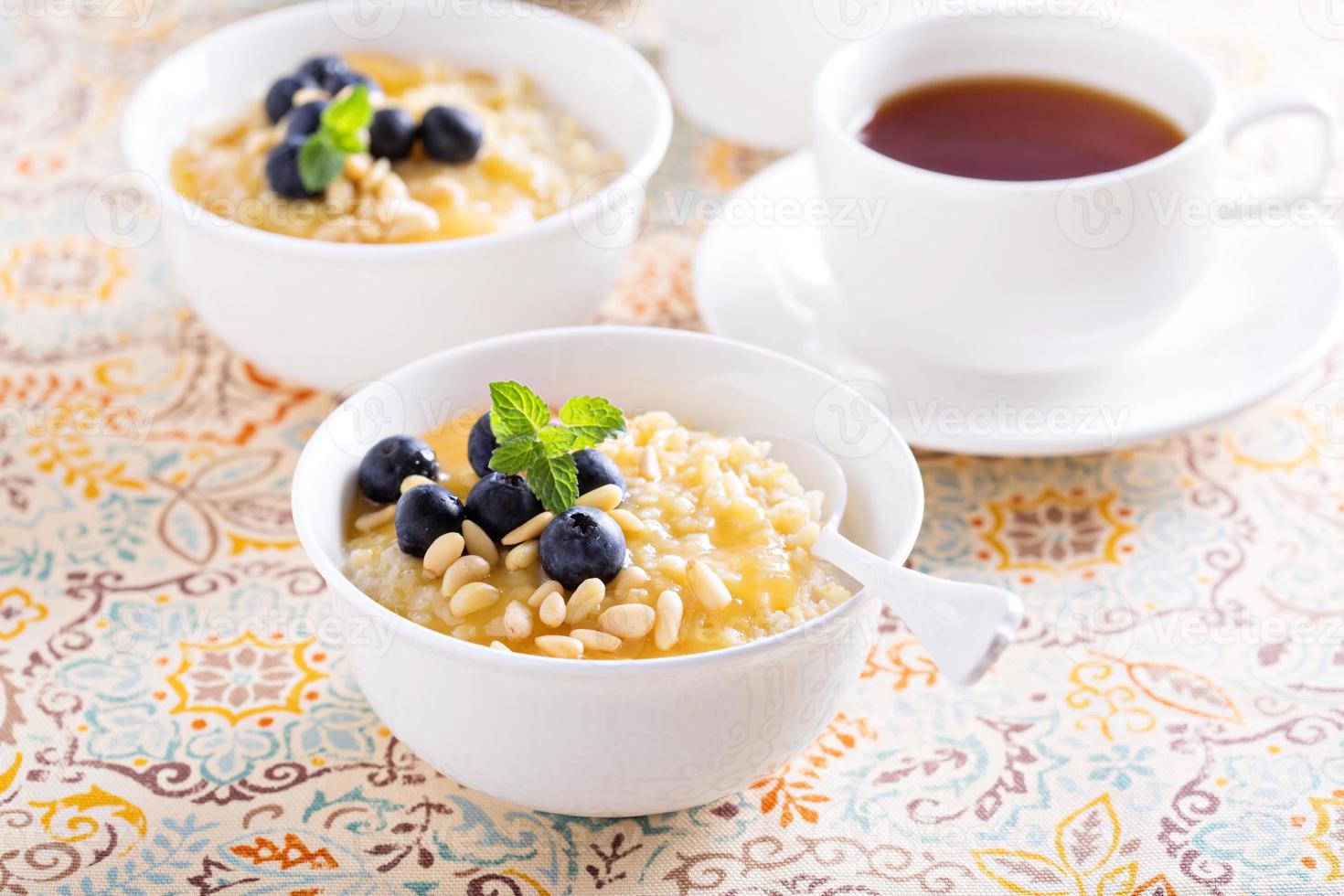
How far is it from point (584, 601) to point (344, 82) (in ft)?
3.99

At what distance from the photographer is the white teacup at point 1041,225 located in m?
1.86

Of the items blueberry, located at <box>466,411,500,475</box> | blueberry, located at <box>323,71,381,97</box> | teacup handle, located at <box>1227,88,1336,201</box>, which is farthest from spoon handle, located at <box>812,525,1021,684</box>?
blueberry, located at <box>323,71,381,97</box>

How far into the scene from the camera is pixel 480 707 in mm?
1342

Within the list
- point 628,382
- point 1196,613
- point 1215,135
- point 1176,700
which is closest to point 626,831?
point 628,382

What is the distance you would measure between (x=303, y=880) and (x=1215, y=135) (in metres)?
1.52

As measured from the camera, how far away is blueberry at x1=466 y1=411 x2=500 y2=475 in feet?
5.22

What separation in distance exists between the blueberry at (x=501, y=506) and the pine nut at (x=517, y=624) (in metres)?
0.12

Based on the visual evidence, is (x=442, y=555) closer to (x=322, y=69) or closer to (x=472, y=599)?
(x=472, y=599)

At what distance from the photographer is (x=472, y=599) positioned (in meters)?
1.43

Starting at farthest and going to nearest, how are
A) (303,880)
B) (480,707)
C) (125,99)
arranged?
(125,99), (303,880), (480,707)

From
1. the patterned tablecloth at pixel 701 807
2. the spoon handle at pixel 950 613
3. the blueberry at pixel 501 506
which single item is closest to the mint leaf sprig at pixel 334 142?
the patterned tablecloth at pixel 701 807

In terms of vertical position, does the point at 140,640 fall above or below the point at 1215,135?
below

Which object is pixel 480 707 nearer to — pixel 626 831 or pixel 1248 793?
pixel 626 831

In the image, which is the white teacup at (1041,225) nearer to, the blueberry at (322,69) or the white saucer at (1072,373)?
the white saucer at (1072,373)
